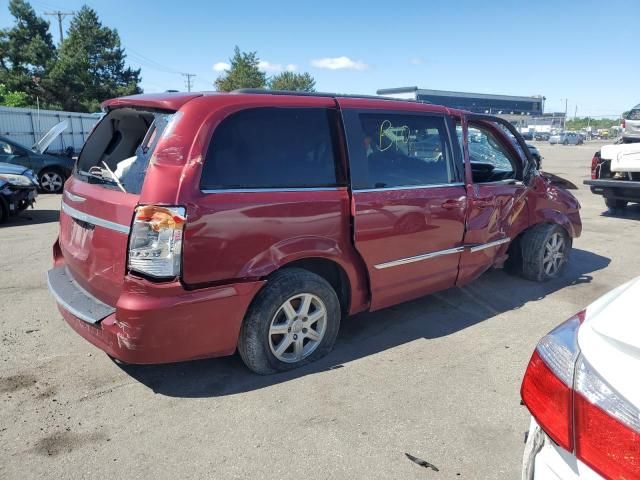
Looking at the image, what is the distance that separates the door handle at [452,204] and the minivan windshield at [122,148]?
229 centimetres

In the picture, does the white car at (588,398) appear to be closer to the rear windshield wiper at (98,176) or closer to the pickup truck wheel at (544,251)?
the rear windshield wiper at (98,176)

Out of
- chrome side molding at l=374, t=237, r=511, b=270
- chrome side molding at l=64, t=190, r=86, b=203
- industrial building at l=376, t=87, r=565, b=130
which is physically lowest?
chrome side molding at l=374, t=237, r=511, b=270

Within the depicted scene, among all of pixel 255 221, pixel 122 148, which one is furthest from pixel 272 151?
pixel 122 148

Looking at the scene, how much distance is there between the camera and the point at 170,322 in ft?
9.39

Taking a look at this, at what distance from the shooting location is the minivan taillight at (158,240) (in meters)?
2.78

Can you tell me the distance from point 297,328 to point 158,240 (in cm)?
118

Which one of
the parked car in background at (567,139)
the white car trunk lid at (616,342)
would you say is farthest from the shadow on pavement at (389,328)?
the parked car in background at (567,139)

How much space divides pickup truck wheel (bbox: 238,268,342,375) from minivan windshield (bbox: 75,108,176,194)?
106 cm

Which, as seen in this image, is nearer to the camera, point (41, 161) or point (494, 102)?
point (41, 161)

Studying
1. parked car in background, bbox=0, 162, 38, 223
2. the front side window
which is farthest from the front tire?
the front side window

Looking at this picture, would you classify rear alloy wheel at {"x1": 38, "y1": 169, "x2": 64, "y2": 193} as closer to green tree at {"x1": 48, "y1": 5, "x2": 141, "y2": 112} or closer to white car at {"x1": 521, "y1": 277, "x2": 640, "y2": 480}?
white car at {"x1": 521, "y1": 277, "x2": 640, "y2": 480}

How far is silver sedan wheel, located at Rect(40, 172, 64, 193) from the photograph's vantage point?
43.2ft

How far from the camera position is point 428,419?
295 centimetres

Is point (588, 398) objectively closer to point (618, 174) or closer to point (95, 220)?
point (95, 220)
